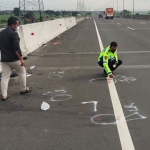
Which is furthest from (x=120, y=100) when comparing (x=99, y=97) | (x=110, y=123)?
(x=110, y=123)

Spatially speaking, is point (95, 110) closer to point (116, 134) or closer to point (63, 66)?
point (116, 134)

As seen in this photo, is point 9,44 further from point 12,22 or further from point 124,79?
point 124,79

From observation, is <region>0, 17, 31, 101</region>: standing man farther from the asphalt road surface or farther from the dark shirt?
the asphalt road surface

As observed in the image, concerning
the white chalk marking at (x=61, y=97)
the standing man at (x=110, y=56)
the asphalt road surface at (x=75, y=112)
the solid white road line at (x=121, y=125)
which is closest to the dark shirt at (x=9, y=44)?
the asphalt road surface at (x=75, y=112)

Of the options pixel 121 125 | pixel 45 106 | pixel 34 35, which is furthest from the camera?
pixel 34 35

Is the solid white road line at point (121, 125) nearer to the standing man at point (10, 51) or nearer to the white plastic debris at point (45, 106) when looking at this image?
the white plastic debris at point (45, 106)

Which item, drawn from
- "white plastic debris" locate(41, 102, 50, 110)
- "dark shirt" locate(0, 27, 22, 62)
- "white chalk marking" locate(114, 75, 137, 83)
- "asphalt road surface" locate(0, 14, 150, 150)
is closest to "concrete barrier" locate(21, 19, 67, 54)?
"asphalt road surface" locate(0, 14, 150, 150)

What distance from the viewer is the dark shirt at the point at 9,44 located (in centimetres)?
616

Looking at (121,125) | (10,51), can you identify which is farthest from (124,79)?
(121,125)

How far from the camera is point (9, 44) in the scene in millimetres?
6250

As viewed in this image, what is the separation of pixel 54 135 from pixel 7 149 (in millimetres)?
741

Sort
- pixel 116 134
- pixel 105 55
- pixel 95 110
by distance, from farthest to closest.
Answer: pixel 105 55, pixel 95 110, pixel 116 134

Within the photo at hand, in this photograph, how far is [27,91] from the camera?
689 centimetres

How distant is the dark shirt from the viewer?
616 centimetres
